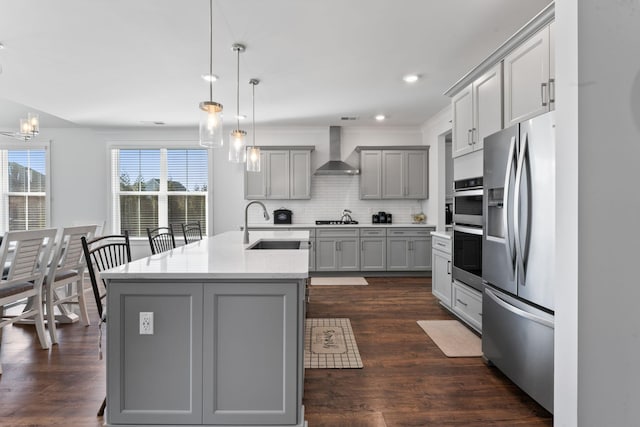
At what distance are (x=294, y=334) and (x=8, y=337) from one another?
3057 millimetres

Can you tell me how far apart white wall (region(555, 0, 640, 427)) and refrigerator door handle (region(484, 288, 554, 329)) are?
89 centimetres

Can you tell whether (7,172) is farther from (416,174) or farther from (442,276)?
(442,276)

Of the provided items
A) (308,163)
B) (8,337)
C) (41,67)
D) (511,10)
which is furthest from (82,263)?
(511,10)

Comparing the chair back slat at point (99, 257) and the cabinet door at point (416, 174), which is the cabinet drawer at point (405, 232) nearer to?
the cabinet door at point (416, 174)

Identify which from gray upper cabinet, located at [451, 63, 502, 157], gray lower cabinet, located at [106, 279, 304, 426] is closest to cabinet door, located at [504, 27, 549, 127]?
gray upper cabinet, located at [451, 63, 502, 157]

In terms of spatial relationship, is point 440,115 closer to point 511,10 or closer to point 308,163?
point 308,163

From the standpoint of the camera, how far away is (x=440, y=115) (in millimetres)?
5445

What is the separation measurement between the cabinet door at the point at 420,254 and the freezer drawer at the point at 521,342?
10.5 ft

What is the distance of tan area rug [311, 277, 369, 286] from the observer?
17.1 ft

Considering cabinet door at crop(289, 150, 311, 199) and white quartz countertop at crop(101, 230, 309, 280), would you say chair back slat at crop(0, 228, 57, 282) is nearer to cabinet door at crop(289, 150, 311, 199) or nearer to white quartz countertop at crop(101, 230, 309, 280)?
white quartz countertop at crop(101, 230, 309, 280)

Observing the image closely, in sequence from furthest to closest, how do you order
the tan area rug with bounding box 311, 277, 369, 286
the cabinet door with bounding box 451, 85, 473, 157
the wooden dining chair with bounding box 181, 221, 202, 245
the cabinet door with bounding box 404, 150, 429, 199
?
the cabinet door with bounding box 404, 150, 429, 199 < the tan area rug with bounding box 311, 277, 369, 286 < the wooden dining chair with bounding box 181, 221, 202, 245 < the cabinet door with bounding box 451, 85, 473, 157

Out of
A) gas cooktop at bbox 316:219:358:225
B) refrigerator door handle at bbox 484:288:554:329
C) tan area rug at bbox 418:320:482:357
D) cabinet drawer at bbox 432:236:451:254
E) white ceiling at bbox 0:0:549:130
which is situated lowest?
tan area rug at bbox 418:320:482:357

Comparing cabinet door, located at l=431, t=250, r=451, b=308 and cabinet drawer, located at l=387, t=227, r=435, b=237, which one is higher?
cabinet drawer, located at l=387, t=227, r=435, b=237

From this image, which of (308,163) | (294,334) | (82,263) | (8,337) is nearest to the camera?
(294,334)
